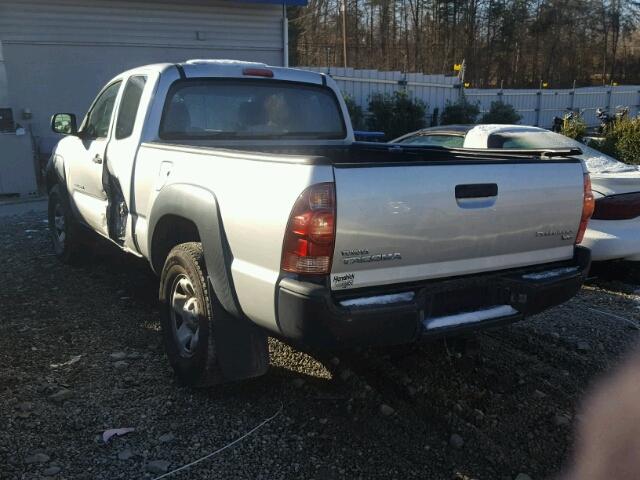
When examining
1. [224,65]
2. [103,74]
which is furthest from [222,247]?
[103,74]

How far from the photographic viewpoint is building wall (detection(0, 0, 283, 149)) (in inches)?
496

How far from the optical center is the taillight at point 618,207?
548cm

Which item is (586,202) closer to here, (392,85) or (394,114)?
(394,114)

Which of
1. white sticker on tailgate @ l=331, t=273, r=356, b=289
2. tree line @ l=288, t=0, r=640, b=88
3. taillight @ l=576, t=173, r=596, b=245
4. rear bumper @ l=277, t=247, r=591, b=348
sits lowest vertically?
rear bumper @ l=277, t=247, r=591, b=348

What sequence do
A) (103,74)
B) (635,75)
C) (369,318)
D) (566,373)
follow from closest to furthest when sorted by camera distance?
(369,318)
(566,373)
(103,74)
(635,75)


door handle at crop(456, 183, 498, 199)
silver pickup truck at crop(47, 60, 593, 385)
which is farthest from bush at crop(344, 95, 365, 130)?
door handle at crop(456, 183, 498, 199)

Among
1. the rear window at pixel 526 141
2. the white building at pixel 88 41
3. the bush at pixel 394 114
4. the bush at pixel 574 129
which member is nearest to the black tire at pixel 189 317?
the rear window at pixel 526 141

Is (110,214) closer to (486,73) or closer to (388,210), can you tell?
(388,210)

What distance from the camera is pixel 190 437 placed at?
326 centimetres

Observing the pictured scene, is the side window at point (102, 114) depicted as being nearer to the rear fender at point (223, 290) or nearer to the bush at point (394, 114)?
the rear fender at point (223, 290)

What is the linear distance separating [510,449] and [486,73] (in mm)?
49082

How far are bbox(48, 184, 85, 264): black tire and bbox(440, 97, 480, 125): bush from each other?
16.1m

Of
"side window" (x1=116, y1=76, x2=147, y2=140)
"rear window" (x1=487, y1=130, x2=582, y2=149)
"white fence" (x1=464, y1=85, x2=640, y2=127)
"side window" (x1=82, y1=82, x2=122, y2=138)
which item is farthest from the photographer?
"white fence" (x1=464, y1=85, x2=640, y2=127)

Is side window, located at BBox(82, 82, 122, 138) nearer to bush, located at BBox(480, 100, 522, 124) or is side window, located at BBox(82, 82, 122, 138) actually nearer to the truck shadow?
the truck shadow
